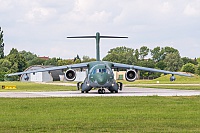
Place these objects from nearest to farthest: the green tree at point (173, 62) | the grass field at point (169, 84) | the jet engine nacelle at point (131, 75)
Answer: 1. the jet engine nacelle at point (131, 75)
2. the grass field at point (169, 84)
3. the green tree at point (173, 62)

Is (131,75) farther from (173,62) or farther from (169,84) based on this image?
(173,62)

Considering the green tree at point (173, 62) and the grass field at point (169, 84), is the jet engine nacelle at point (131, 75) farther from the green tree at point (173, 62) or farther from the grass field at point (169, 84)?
the green tree at point (173, 62)

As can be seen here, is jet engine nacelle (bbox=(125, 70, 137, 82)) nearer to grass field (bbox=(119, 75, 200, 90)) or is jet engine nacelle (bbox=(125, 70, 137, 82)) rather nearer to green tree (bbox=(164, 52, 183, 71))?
grass field (bbox=(119, 75, 200, 90))

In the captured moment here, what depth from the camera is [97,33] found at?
174ft

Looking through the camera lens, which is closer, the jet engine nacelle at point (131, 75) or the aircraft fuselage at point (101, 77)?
the aircraft fuselage at point (101, 77)

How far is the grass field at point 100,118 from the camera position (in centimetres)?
1839

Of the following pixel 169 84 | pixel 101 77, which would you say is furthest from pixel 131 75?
pixel 169 84

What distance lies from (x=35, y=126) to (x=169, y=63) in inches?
6719

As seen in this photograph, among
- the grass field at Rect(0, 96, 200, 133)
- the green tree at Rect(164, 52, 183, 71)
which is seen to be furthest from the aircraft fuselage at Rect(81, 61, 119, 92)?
the green tree at Rect(164, 52, 183, 71)

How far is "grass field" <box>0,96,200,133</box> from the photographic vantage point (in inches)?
724

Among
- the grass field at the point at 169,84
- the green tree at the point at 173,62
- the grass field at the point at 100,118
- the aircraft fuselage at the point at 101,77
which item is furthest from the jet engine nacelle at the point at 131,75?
the green tree at the point at 173,62

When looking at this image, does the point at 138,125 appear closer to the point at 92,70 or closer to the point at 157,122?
the point at 157,122

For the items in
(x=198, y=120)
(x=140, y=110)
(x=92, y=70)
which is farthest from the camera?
(x=92, y=70)

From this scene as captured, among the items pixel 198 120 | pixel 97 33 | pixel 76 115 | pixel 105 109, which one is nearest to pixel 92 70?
pixel 97 33
